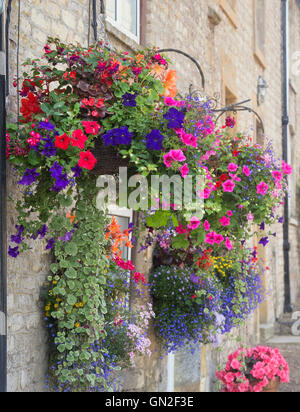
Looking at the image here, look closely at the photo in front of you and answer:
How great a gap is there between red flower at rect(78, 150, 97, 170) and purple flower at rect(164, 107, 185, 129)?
448 millimetres

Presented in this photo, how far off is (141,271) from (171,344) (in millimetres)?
809

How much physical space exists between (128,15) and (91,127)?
107 inches

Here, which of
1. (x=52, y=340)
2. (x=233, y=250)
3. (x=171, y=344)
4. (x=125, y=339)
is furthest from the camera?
(x=171, y=344)

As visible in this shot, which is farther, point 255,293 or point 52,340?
point 255,293

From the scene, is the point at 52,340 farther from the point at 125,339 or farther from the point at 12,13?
the point at 12,13

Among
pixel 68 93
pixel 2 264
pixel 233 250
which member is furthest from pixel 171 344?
pixel 68 93

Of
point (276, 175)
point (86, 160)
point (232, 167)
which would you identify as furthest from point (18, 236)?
point (276, 175)

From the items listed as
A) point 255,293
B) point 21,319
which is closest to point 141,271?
point 255,293

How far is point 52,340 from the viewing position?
3.79 metres

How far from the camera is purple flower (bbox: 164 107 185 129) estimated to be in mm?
3012

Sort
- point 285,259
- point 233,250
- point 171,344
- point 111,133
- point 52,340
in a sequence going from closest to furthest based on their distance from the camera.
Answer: point 111,133 → point 52,340 → point 233,250 → point 171,344 → point 285,259

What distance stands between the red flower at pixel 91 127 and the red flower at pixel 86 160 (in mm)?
114

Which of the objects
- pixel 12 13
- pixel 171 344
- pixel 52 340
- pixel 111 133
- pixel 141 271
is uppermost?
pixel 12 13

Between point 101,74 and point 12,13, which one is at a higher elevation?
point 12,13
